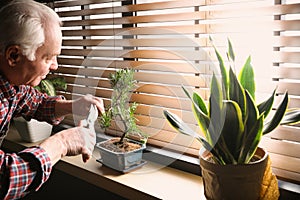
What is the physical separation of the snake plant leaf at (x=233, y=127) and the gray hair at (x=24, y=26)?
1.98 feet

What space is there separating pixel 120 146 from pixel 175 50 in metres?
0.44

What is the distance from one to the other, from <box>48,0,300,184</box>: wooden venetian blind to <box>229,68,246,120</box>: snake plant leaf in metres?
0.20

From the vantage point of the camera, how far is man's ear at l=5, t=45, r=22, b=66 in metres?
1.11

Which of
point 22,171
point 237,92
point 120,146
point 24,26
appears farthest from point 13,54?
point 237,92

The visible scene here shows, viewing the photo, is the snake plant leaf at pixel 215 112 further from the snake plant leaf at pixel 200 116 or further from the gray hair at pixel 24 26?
the gray hair at pixel 24 26

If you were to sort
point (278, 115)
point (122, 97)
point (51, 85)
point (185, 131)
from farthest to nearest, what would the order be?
point (51, 85) → point (122, 97) → point (185, 131) → point (278, 115)

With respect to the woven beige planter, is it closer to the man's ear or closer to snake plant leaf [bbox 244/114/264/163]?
snake plant leaf [bbox 244/114/264/163]

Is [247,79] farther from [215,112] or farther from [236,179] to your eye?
[236,179]

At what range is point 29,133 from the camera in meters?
1.86

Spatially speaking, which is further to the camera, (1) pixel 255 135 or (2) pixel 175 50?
(2) pixel 175 50

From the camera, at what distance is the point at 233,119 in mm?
998

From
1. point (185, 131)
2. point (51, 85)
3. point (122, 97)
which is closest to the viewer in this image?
point (185, 131)

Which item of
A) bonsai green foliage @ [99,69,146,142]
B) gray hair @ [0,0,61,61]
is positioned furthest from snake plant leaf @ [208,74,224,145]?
gray hair @ [0,0,61,61]

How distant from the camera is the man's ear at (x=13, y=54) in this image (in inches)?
43.7
